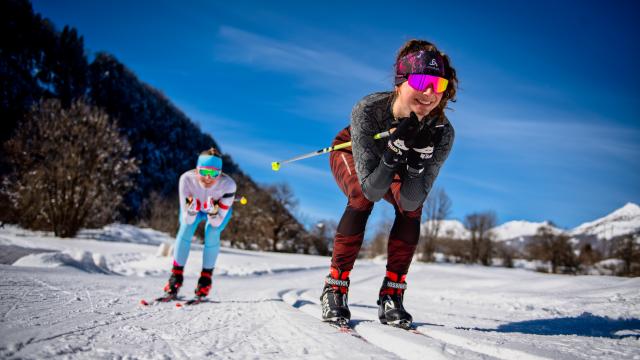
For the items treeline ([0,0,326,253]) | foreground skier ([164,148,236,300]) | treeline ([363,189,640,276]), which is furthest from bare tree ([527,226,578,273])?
foreground skier ([164,148,236,300])

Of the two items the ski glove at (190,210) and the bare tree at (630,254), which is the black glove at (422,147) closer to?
the ski glove at (190,210)

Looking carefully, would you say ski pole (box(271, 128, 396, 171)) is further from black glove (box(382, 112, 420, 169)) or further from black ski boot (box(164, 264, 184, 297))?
black ski boot (box(164, 264, 184, 297))

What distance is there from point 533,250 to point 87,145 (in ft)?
118

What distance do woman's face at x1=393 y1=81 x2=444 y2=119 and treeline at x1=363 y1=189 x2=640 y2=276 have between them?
55.5 ft

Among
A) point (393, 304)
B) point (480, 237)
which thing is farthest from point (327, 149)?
point (480, 237)

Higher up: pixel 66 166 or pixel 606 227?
pixel 606 227

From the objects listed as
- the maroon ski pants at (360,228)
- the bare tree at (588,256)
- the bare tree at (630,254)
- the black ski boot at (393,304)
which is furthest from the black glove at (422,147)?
the bare tree at (588,256)

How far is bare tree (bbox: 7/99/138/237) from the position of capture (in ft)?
44.9

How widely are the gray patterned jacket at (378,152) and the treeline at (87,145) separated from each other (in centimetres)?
1509

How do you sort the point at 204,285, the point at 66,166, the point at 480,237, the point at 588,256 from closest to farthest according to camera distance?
the point at 204,285, the point at 66,166, the point at 588,256, the point at 480,237

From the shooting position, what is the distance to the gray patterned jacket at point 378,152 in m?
1.88

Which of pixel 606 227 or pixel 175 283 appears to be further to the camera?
pixel 606 227

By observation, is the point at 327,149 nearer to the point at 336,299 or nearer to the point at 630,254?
the point at 336,299

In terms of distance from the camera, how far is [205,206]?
341 centimetres
